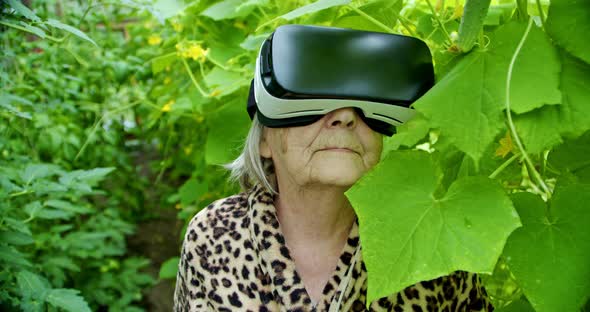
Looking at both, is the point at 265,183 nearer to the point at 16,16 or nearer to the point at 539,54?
the point at 16,16

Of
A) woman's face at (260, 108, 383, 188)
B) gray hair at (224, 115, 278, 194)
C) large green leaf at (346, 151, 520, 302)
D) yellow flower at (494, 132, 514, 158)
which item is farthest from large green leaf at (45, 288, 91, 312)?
yellow flower at (494, 132, 514, 158)

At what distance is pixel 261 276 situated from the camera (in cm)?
144

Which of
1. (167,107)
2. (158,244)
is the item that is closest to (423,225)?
(167,107)

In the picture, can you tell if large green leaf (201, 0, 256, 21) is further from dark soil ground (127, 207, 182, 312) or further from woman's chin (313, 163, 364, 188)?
dark soil ground (127, 207, 182, 312)

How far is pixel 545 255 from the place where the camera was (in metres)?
0.95

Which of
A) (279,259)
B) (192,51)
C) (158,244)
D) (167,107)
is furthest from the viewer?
(158,244)

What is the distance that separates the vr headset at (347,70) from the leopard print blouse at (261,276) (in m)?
0.33

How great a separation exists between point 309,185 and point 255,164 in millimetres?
217

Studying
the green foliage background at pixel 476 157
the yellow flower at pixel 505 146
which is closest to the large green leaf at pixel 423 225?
the green foliage background at pixel 476 157

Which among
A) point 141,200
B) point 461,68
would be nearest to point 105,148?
point 141,200

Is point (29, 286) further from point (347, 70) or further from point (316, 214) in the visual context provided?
point (347, 70)

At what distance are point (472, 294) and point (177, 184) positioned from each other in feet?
13.0

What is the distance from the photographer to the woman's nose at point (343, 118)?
4.09ft

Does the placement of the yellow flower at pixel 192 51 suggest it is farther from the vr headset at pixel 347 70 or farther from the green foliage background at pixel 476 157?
the vr headset at pixel 347 70
